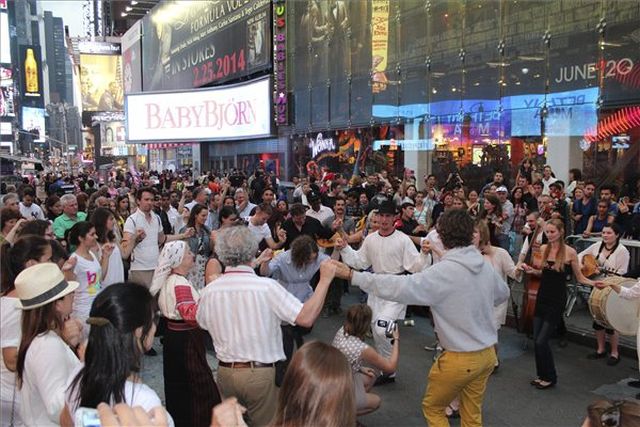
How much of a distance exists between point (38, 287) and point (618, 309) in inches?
223

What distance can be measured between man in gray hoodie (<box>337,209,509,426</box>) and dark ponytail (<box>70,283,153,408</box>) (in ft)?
4.66

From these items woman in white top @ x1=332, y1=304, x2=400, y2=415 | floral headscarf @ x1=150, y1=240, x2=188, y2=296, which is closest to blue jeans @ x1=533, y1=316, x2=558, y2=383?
woman in white top @ x1=332, y1=304, x2=400, y2=415

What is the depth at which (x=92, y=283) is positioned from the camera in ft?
16.8

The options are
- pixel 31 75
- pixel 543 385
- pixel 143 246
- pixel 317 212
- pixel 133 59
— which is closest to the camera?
pixel 543 385

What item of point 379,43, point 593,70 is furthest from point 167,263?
point 379,43

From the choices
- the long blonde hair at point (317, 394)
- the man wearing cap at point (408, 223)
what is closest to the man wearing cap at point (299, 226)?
the man wearing cap at point (408, 223)

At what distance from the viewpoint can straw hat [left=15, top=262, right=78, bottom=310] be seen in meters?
2.74

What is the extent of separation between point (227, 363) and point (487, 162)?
50.1ft

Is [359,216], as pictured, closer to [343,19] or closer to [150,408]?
[150,408]

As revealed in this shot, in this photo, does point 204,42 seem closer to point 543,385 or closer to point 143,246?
point 143,246

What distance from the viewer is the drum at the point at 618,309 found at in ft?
19.5

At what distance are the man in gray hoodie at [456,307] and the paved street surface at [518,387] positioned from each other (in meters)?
1.57

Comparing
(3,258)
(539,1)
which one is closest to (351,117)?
(539,1)

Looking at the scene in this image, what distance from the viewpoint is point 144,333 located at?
267cm
